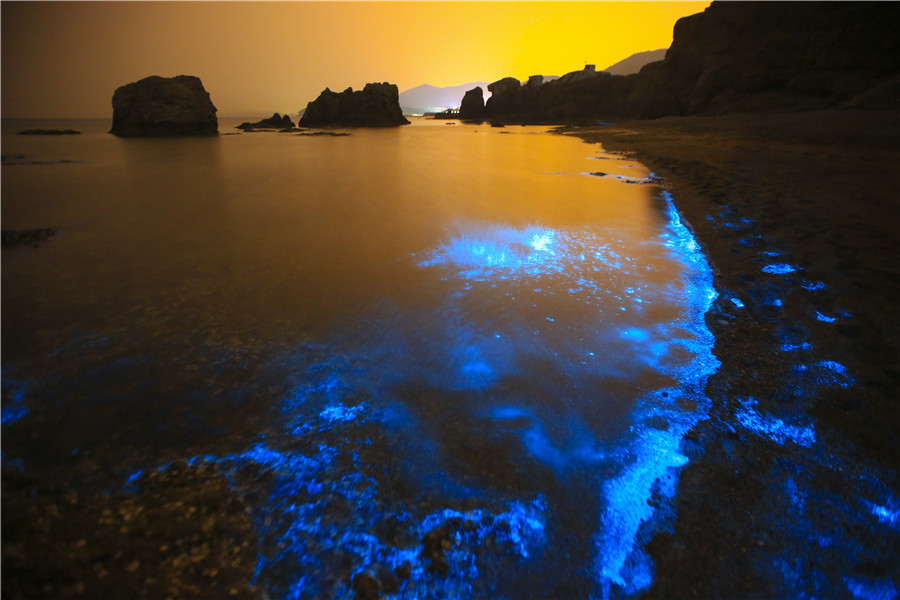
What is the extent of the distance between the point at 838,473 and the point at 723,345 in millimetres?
997

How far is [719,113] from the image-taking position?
24.4 m

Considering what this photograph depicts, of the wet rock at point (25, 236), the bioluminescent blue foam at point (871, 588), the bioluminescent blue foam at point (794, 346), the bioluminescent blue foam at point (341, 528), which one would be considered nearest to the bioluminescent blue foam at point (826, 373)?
the bioluminescent blue foam at point (794, 346)

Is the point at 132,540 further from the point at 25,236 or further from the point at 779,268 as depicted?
the point at 25,236

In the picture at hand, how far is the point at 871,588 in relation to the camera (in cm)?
119

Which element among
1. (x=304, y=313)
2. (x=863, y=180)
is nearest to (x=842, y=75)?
(x=863, y=180)

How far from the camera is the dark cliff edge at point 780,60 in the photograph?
69.1 feet

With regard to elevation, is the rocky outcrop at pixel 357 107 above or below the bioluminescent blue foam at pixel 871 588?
above

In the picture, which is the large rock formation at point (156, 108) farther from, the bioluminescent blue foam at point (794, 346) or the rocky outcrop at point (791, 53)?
the rocky outcrop at point (791, 53)

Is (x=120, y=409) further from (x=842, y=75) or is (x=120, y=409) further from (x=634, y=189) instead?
(x=842, y=75)

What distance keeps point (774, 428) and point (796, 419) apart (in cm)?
15

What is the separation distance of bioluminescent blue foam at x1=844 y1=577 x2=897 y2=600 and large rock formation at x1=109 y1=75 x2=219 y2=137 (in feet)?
123

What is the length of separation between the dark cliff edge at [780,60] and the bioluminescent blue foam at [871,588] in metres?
22.2

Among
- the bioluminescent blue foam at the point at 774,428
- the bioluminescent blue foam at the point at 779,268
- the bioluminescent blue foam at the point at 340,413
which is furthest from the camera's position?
Answer: the bioluminescent blue foam at the point at 779,268

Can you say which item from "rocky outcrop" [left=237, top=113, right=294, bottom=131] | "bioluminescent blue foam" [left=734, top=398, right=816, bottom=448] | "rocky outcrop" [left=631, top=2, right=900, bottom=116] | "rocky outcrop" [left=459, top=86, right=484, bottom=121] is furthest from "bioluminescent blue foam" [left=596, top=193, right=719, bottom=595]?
"rocky outcrop" [left=459, top=86, right=484, bottom=121]
